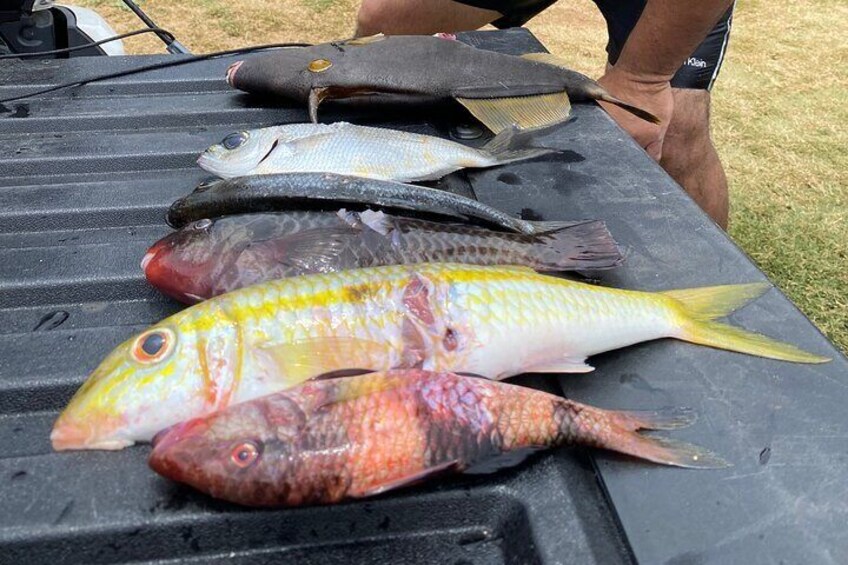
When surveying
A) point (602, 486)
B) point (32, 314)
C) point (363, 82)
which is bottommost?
point (32, 314)

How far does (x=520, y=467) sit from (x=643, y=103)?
2.31 meters

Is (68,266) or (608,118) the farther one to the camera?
(608,118)

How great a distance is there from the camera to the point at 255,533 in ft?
4.22

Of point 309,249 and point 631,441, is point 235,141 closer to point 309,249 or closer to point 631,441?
point 309,249

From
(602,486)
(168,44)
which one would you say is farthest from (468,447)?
(168,44)

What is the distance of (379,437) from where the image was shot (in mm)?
1288

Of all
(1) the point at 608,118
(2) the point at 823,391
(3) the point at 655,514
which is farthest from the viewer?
(1) the point at 608,118

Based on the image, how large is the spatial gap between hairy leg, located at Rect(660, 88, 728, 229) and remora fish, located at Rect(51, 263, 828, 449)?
2424 mm

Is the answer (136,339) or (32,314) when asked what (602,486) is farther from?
(32,314)

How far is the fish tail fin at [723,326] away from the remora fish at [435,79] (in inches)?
46.2

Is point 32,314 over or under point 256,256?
under

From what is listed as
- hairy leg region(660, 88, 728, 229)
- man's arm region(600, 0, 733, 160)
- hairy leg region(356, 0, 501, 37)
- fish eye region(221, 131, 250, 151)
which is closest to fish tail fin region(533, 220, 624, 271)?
fish eye region(221, 131, 250, 151)

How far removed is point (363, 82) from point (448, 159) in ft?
2.15

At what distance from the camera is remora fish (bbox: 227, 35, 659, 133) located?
2.79 m
